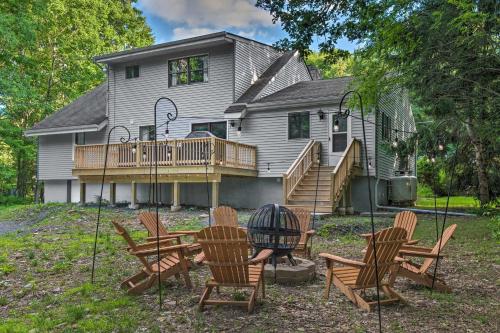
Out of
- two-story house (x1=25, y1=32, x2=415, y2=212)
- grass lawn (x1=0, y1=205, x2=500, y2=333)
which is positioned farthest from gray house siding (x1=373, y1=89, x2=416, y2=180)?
grass lawn (x1=0, y1=205, x2=500, y2=333)

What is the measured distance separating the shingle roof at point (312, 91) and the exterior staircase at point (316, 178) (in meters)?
1.72

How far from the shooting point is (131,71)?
19.9 m

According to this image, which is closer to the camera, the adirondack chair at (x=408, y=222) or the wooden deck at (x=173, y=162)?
the adirondack chair at (x=408, y=222)

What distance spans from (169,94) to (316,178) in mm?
7937

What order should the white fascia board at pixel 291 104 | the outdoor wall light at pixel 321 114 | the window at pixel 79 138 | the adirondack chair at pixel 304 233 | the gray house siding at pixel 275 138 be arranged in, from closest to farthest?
A: the adirondack chair at pixel 304 233
the outdoor wall light at pixel 321 114
the white fascia board at pixel 291 104
the gray house siding at pixel 275 138
the window at pixel 79 138

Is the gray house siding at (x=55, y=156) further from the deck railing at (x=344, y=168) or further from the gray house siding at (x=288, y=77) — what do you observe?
the deck railing at (x=344, y=168)

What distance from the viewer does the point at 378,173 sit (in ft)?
53.8

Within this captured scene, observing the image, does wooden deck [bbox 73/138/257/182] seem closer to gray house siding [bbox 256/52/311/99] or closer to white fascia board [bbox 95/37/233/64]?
gray house siding [bbox 256/52/311/99]

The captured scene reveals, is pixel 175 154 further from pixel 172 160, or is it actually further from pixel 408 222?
pixel 408 222

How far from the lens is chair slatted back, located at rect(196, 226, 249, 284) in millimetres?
4668

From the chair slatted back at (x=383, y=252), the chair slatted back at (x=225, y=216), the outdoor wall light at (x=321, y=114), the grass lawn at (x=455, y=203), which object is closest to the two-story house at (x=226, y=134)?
the outdoor wall light at (x=321, y=114)

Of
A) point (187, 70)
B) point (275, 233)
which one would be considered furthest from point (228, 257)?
point (187, 70)

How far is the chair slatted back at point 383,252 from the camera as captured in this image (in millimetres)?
4691

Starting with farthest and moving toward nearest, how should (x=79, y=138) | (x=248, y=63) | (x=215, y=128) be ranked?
(x=79, y=138), (x=248, y=63), (x=215, y=128)
